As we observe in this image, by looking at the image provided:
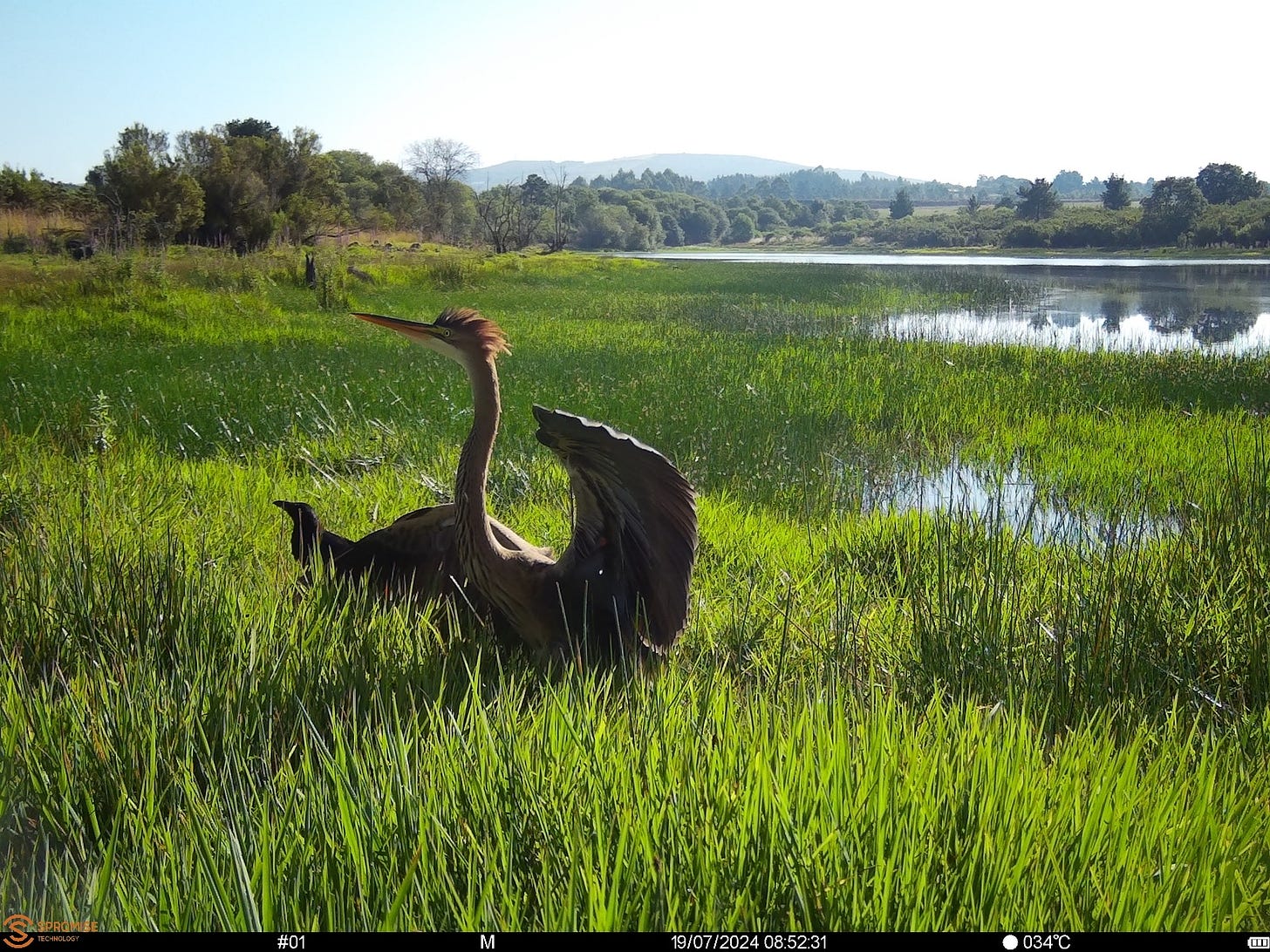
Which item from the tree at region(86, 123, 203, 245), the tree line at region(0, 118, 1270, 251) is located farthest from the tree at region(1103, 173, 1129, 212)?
the tree at region(86, 123, 203, 245)

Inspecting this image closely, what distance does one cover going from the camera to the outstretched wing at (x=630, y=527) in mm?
2588

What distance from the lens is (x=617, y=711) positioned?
2.38m

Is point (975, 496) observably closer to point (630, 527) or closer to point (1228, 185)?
point (630, 527)

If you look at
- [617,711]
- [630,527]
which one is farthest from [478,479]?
[617,711]

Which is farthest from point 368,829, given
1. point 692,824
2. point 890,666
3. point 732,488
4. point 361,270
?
point 361,270

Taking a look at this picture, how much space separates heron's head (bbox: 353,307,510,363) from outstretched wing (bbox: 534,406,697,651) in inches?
21.3

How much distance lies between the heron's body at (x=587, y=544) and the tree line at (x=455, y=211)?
15611mm

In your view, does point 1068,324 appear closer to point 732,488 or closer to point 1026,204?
point 732,488

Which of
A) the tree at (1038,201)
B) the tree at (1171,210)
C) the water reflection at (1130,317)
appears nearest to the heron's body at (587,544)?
the water reflection at (1130,317)

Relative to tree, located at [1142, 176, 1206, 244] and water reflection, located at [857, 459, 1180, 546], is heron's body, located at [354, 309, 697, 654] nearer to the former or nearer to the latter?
water reflection, located at [857, 459, 1180, 546]

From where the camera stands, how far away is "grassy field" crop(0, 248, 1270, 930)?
144 cm

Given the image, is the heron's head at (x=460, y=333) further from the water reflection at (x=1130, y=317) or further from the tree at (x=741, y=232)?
the tree at (x=741, y=232)

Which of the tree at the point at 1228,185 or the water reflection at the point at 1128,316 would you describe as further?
the tree at the point at 1228,185

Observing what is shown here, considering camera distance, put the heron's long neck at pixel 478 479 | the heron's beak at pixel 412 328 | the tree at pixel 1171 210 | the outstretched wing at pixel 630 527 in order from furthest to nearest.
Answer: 1. the tree at pixel 1171 210
2. the heron's beak at pixel 412 328
3. the heron's long neck at pixel 478 479
4. the outstretched wing at pixel 630 527
